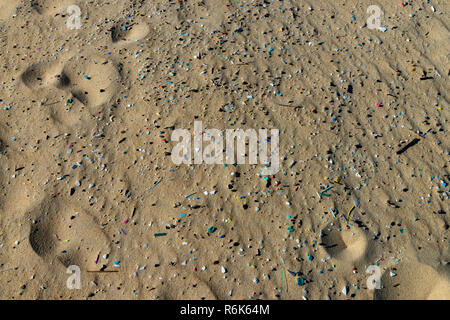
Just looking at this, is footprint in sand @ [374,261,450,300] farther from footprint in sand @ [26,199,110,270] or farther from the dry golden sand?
footprint in sand @ [26,199,110,270]

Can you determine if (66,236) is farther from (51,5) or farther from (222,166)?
(51,5)

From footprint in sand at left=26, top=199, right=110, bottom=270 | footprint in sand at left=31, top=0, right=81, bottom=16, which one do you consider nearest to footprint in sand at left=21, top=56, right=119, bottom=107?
footprint in sand at left=31, top=0, right=81, bottom=16

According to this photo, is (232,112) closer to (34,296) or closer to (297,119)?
(297,119)

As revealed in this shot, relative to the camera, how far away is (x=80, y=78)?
3023mm

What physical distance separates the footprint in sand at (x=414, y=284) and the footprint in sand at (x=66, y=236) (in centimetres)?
174

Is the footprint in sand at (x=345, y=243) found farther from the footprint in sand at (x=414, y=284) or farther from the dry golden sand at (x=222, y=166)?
the footprint in sand at (x=414, y=284)

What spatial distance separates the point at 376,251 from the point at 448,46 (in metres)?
2.02

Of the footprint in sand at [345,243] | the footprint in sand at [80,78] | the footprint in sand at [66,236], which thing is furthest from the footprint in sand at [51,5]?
the footprint in sand at [345,243]

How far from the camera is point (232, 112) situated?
111 inches

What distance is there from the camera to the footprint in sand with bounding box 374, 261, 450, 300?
226 centimetres

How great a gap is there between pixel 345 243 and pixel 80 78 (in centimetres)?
236

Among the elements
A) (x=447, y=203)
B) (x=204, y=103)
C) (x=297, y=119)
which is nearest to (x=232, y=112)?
(x=204, y=103)

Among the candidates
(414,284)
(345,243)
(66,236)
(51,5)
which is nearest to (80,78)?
(51,5)

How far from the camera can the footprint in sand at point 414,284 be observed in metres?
2.26
